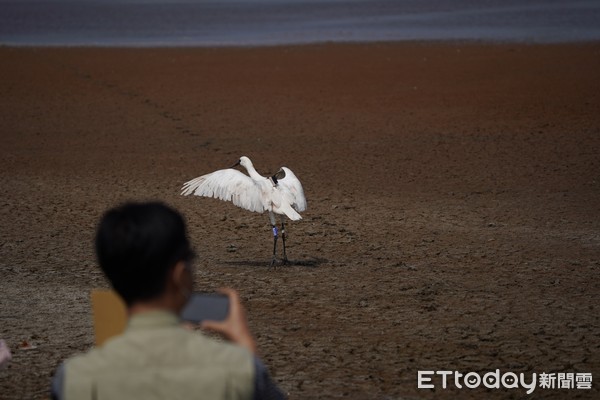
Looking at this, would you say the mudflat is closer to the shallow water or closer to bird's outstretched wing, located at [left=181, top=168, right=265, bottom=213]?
bird's outstretched wing, located at [left=181, top=168, right=265, bottom=213]

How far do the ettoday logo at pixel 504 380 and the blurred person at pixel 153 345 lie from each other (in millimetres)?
4011

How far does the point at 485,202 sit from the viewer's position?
12219 mm

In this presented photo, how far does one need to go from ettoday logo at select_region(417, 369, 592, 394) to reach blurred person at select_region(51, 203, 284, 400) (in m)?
4.01

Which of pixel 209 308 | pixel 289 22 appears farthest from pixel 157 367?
pixel 289 22

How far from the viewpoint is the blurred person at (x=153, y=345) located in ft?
7.57

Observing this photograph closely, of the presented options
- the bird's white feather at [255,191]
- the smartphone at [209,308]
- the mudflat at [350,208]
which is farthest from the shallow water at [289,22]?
the smartphone at [209,308]

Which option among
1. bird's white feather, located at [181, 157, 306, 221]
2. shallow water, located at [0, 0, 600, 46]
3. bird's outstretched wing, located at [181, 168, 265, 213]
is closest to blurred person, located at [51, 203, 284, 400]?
bird's white feather, located at [181, 157, 306, 221]

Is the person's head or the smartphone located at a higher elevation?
the person's head

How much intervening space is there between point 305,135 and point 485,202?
224 inches

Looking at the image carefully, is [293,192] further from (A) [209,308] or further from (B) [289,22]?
(B) [289,22]

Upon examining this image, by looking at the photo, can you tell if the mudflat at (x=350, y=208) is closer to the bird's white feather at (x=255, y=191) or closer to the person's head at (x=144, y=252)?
the bird's white feather at (x=255, y=191)

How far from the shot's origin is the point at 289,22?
4775 centimetres

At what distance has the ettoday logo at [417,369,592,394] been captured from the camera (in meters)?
6.16

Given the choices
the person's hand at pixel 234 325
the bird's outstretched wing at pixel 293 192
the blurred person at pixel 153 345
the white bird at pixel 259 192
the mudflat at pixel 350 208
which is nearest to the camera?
the blurred person at pixel 153 345
